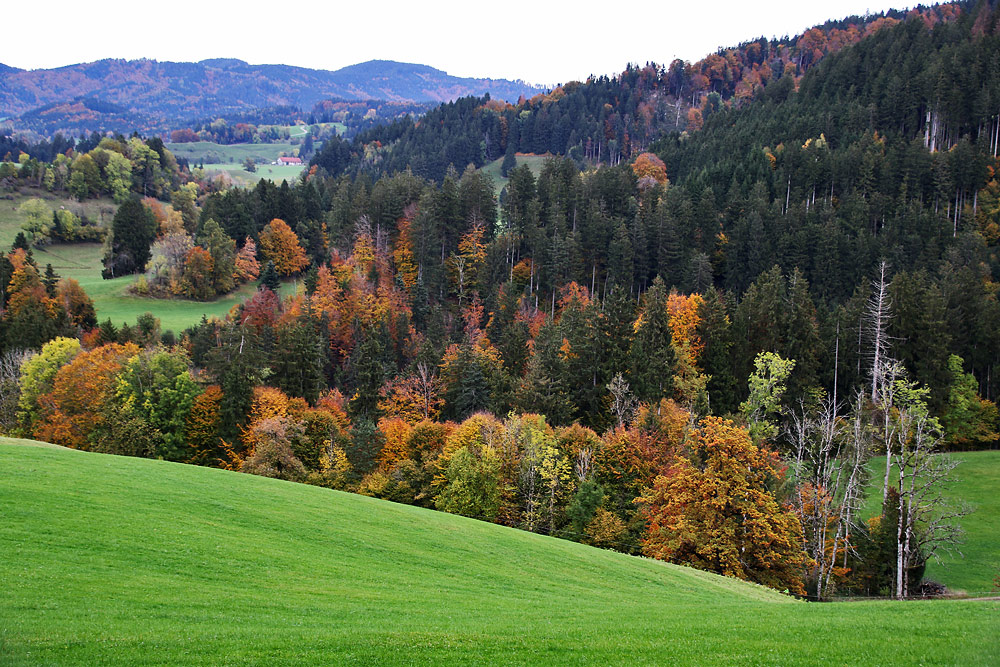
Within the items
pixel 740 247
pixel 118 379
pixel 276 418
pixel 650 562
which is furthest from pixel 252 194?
pixel 650 562

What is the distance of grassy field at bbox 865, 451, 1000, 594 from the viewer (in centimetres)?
4325

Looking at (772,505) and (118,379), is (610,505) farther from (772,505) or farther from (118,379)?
(118,379)

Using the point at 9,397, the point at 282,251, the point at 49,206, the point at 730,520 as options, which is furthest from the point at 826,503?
the point at 49,206

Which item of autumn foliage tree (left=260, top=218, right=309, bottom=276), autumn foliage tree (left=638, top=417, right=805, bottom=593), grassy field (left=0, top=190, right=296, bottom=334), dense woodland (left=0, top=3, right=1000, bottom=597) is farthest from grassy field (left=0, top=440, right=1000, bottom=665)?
autumn foliage tree (left=260, top=218, right=309, bottom=276)

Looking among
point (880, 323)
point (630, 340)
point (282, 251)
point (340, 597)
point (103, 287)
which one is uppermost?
point (282, 251)

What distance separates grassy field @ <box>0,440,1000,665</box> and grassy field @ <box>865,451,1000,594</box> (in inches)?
795

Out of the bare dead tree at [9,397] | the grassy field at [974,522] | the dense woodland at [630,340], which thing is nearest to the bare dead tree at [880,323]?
the dense woodland at [630,340]

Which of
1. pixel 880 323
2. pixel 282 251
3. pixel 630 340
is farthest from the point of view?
pixel 282 251

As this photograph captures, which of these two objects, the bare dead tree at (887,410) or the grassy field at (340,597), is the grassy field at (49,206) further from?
the bare dead tree at (887,410)

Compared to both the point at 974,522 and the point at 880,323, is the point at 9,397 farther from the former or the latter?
the point at 880,323

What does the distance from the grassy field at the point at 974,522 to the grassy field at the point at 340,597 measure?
66.3 ft

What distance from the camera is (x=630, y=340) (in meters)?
77.9

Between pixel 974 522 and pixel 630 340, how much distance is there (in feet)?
121

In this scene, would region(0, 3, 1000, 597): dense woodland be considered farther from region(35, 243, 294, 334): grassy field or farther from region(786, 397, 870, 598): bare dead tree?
region(35, 243, 294, 334): grassy field
